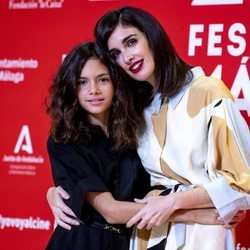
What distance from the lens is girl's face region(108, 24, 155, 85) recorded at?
1.28 meters

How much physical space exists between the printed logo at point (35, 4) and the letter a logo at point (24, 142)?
44 centimetres

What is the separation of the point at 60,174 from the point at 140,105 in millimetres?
286

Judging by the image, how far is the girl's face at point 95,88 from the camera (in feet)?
4.22

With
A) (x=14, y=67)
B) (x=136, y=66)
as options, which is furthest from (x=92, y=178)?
(x=14, y=67)

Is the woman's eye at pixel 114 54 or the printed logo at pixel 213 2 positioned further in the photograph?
the printed logo at pixel 213 2

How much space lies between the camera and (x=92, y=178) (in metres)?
1.21

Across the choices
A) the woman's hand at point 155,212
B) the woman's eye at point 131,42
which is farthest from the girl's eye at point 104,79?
the woman's hand at point 155,212

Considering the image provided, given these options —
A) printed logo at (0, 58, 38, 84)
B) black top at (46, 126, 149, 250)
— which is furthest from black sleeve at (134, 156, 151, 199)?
printed logo at (0, 58, 38, 84)

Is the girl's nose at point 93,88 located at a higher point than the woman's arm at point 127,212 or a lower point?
higher

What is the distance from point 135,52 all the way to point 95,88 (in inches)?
5.3

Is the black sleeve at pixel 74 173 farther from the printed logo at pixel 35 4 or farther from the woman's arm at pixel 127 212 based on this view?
the printed logo at pixel 35 4

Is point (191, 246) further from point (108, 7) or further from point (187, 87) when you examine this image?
point (108, 7)

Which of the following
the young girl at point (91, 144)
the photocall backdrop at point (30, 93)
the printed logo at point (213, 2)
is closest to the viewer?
the young girl at point (91, 144)

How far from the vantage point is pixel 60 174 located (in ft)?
4.13
